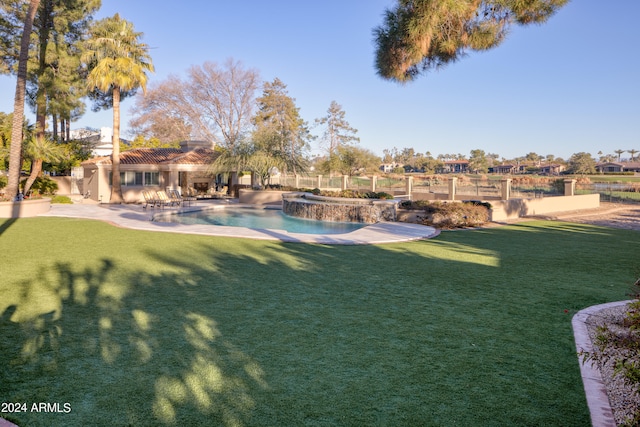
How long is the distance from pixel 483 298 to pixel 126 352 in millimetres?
5056

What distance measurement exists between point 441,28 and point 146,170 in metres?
22.6

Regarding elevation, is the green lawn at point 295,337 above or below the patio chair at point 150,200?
below

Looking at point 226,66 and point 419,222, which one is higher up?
point 226,66

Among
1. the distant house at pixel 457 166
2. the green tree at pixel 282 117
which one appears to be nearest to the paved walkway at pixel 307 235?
the green tree at pixel 282 117

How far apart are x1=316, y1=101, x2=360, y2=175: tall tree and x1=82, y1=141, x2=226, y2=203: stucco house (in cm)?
2640

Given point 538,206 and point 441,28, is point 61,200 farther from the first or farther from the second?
point 538,206

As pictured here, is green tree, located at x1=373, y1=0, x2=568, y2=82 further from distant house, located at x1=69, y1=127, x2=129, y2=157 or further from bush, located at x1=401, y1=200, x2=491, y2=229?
distant house, located at x1=69, y1=127, x2=129, y2=157

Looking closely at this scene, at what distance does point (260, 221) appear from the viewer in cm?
1945

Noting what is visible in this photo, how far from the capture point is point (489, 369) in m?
4.09

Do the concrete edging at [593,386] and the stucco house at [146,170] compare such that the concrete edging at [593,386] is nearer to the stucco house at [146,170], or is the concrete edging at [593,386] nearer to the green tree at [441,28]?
the green tree at [441,28]

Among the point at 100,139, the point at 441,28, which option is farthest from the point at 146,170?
the point at 441,28

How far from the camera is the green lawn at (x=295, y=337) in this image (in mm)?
3369

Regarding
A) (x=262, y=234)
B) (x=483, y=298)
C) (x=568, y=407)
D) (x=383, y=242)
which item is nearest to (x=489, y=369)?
(x=568, y=407)

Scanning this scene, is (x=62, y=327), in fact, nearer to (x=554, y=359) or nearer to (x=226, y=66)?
(x=554, y=359)
